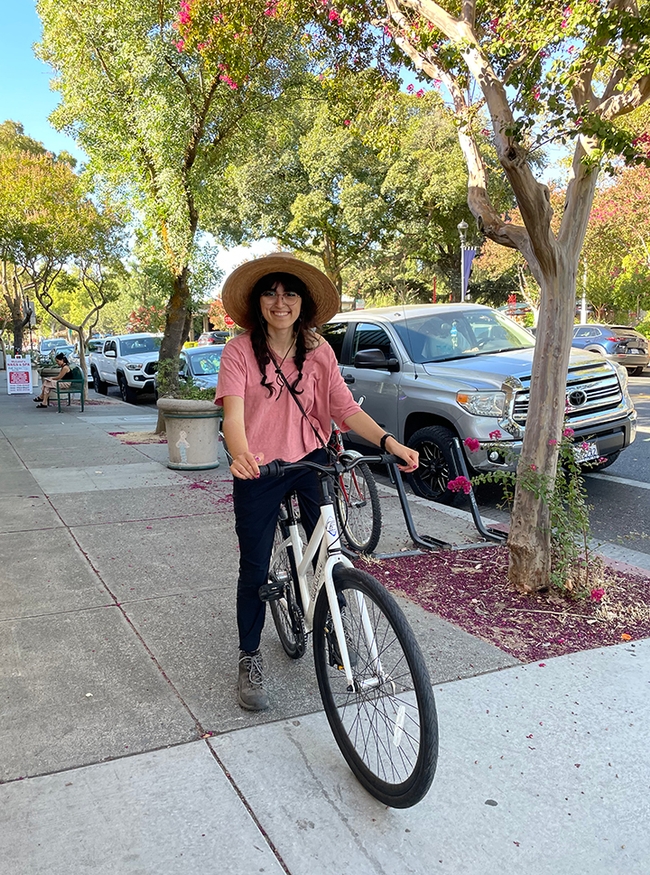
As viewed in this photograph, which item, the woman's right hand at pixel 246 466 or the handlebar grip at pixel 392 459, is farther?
the handlebar grip at pixel 392 459

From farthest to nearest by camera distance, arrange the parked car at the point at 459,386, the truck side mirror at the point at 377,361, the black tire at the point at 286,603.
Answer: the truck side mirror at the point at 377,361, the parked car at the point at 459,386, the black tire at the point at 286,603

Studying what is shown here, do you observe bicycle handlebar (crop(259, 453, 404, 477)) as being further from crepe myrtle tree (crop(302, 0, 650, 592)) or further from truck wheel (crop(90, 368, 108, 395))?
truck wheel (crop(90, 368, 108, 395))

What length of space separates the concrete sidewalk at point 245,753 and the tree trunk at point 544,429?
0.74 metres

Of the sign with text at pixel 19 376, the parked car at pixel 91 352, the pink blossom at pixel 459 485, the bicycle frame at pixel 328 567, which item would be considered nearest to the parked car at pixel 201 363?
the sign with text at pixel 19 376

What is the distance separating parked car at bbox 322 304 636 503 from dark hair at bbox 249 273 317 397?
3143mm

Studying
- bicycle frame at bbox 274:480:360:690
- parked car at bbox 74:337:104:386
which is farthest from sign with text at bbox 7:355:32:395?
Answer: bicycle frame at bbox 274:480:360:690

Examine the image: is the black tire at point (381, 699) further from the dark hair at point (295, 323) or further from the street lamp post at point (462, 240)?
the street lamp post at point (462, 240)

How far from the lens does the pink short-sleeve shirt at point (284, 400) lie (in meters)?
2.99

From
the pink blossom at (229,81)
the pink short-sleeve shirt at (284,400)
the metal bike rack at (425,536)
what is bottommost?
the metal bike rack at (425,536)

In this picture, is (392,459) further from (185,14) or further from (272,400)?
(185,14)

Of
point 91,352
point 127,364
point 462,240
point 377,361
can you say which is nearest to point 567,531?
point 377,361

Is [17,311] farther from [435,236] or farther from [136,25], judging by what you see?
[136,25]

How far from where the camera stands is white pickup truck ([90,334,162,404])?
18.9m

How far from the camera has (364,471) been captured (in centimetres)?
550
